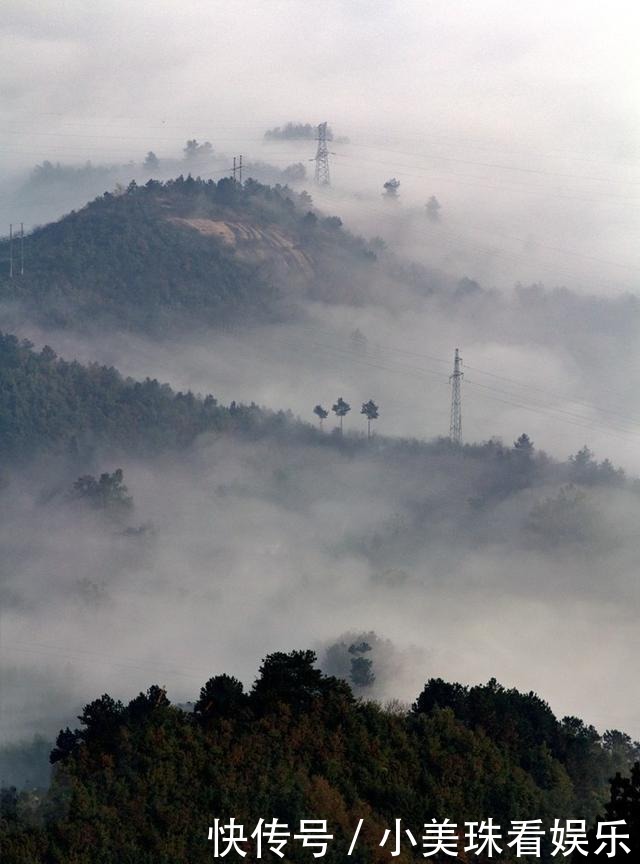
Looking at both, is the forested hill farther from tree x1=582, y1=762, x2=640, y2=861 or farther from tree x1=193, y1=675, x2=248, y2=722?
tree x1=582, y1=762, x2=640, y2=861

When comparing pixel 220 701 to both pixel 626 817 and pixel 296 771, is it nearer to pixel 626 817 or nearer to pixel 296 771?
pixel 296 771

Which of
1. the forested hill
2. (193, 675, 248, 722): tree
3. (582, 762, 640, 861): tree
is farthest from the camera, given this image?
(193, 675, 248, 722): tree

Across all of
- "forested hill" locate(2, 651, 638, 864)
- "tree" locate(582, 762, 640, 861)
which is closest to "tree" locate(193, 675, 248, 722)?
"forested hill" locate(2, 651, 638, 864)

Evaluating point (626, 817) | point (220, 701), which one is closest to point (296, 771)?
point (220, 701)

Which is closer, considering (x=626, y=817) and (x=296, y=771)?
(x=626, y=817)

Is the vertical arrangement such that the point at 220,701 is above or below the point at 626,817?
above

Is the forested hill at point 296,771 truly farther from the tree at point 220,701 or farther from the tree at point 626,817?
the tree at point 626,817

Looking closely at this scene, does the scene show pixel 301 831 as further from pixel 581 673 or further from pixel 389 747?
pixel 581 673

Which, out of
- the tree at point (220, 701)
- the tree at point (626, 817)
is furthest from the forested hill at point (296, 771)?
the tree at point (626, 817)
